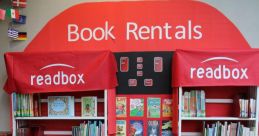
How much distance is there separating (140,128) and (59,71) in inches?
43.5

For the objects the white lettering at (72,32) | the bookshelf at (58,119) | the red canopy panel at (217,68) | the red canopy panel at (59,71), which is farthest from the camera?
the white lettering at (72,32)

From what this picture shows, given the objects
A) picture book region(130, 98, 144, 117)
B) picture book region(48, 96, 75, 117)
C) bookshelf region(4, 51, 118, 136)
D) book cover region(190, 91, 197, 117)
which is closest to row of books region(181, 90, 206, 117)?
book cover region(190, 91, 197, 117)

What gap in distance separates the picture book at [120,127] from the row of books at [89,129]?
245 mm

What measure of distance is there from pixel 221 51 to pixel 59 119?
194cm

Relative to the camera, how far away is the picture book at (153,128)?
2.87 meters

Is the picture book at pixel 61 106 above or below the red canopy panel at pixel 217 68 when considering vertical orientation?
below

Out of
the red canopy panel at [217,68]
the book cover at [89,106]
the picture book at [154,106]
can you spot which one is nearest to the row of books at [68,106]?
the book cover at [89,106]

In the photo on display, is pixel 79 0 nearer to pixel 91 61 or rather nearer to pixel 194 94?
pixel 91 61

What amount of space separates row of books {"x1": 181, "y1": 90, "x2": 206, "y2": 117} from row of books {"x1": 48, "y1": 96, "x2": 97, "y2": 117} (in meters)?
0.97

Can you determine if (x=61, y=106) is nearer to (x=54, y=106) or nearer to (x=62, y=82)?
(x=54, y=106)

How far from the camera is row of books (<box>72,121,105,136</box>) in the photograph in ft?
8.91

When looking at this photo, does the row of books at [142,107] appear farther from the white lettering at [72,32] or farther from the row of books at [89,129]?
the white lettering at [72,32]

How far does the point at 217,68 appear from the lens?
101 inches

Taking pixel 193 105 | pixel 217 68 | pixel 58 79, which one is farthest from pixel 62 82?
pixel 217 68
